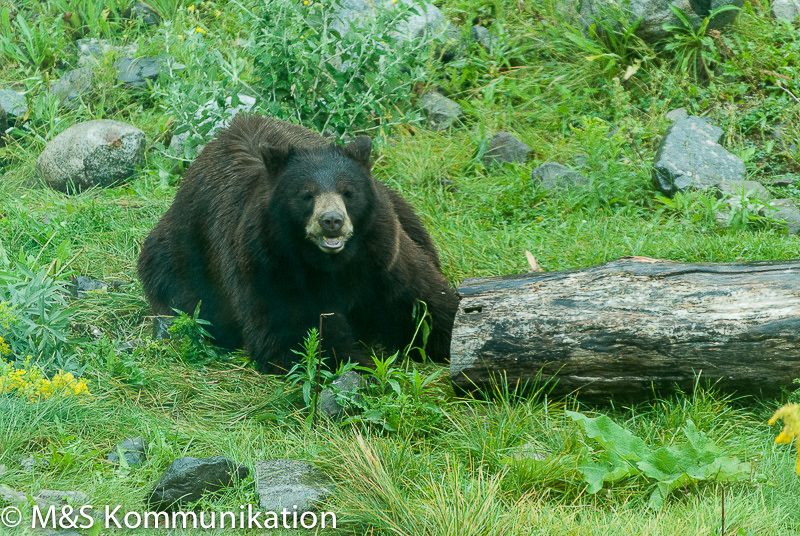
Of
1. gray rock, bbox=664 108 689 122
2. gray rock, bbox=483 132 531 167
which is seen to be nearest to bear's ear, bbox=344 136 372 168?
gray rock, bbox=483 132 531 167

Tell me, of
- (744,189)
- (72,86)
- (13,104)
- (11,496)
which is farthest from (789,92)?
(13,104)

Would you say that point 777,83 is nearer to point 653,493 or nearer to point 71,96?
point 653,493

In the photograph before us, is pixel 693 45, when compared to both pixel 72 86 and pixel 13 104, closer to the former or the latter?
pixel 72 86

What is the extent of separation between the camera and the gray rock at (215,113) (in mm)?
6807

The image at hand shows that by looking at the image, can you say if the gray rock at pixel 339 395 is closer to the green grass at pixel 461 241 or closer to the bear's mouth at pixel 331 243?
the green grass at pixel 461 241

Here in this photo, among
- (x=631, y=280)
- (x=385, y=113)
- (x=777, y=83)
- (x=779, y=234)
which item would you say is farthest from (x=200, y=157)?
(x=777, y=83)

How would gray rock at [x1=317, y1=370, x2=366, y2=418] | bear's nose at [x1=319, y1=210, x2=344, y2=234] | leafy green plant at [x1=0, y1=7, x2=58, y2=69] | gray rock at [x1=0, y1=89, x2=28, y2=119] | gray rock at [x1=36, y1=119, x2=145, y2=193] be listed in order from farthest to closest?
leafy green plant at [x1=0, y1=7, x2=58, y2=69] < gray rock at [x1=0, y1=89, x2=28, y2=119] < gray rock at [x1=36, y1=119, x2=145, y2=193] < bear's nose at [x1=319, y1=210, x2=344, y2=234] < gray rock at [x1=317, y1=370, x2=366, y2=418]

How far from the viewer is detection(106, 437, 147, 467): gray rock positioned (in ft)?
13.1

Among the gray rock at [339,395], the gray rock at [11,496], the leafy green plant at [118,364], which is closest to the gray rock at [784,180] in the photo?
the gray rock at [339,395]

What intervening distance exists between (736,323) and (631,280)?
1.78 ft

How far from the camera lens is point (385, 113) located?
7.82 meters

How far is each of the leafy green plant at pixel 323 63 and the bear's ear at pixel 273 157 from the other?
2.09 m

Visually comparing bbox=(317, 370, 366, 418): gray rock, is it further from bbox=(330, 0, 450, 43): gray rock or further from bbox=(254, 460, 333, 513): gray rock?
bbox=(330, 0, 450, 43): gray rock

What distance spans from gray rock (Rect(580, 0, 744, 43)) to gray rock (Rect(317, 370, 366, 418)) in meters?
5.24
